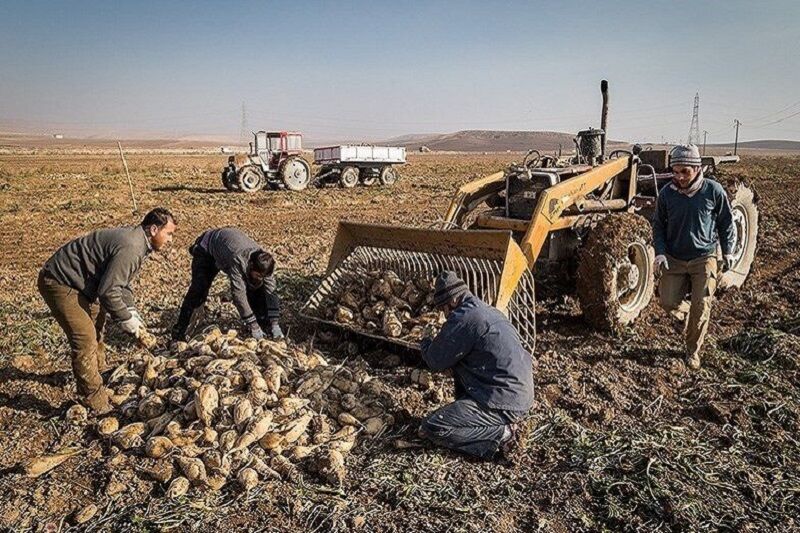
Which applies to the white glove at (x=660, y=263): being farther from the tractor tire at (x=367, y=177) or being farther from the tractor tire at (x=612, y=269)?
the tractor tire at (x=367, y=177)

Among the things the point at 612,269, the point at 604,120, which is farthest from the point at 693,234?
the point at 604,120

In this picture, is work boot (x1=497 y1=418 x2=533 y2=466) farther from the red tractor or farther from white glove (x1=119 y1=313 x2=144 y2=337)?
the red tractor

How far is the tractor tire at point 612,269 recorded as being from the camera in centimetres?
589

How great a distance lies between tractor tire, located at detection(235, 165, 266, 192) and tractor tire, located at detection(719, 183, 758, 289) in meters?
15.9

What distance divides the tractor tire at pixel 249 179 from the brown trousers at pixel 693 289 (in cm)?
1699

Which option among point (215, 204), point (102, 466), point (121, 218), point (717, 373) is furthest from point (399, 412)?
point (215, 204)

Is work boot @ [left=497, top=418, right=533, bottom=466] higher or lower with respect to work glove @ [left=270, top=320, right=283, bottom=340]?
lower

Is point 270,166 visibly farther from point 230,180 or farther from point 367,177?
point 367,177

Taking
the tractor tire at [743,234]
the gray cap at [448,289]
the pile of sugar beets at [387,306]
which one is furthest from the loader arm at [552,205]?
the tractor tire at [743,234]

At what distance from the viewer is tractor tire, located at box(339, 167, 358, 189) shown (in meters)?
23.2

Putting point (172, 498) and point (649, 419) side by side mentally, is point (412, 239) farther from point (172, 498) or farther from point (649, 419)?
point (172, 498)

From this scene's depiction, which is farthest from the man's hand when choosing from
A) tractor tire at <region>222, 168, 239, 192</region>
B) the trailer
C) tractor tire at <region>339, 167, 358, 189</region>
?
tractor tire at <region>339, 167, 358, 189</region>

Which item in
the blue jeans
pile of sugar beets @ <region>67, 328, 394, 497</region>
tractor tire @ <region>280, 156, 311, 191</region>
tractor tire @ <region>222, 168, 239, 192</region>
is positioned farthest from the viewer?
tractor tire @ <region>280, 156, 311, 191</region>

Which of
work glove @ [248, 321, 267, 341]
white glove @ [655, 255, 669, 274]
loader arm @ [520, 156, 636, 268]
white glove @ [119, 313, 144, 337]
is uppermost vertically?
loader arm @ [520, 156, 636, 268]
